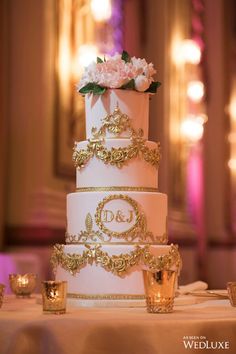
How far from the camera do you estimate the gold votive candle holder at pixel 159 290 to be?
2.43 metres

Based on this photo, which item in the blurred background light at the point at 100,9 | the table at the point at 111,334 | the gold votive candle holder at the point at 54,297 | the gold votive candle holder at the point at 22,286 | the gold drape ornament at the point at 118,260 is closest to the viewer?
the table at the point at 111,334

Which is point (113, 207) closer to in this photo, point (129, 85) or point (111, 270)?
point (111, 270)

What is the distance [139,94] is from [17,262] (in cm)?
263

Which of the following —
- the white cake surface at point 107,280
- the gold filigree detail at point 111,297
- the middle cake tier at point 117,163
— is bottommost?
the gold filigree detail at point 111,297

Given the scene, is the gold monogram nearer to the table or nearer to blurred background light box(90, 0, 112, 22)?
the table

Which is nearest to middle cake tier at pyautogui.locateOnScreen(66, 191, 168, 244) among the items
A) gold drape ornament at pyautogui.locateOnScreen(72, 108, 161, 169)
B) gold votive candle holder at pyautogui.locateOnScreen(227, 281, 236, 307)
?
gold drape ornament at pyautogui.locateOnScreen(72, 108, 161, 169)

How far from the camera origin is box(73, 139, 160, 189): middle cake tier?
9.68ft

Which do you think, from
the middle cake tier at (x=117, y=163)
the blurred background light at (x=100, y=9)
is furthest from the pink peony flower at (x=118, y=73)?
the blurred background light at (x=100, y=9)

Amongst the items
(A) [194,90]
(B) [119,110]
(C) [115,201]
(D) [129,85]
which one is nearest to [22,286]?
(C) [115,201]

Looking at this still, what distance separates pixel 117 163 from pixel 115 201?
167 mm

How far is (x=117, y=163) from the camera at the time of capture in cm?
296

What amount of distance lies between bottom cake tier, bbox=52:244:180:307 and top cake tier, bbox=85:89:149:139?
49 centimetres

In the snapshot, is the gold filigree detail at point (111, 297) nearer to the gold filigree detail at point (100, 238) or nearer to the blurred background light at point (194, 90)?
the gold filigree detail at point (100, 238)

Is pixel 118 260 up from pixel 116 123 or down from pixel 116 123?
down
